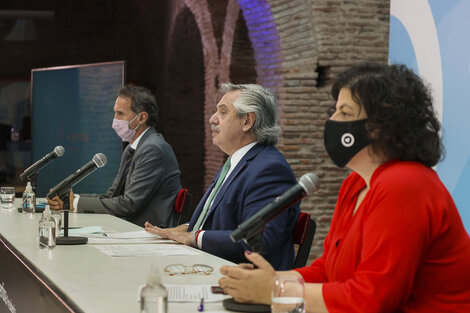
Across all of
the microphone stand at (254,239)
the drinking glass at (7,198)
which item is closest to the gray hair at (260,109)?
the microphone stand at (254,239)

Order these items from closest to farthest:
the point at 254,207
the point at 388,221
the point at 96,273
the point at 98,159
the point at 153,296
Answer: the point at 153,296 < the point at 388,221 < the point at 96,273 < the point at 254,207 < the point at 98,159

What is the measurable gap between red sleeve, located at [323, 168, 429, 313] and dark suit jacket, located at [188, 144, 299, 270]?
3.67ft

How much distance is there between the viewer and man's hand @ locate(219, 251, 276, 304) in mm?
1789

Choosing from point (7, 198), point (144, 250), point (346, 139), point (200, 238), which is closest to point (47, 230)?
point (144, 250)

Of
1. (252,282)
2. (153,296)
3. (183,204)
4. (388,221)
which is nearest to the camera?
(153,296)

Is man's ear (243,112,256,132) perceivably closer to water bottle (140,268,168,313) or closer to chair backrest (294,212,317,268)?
chair backrest (294,212,317,268)

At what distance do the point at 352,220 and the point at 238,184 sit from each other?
1.13 m

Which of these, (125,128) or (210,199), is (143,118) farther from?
(210,199)

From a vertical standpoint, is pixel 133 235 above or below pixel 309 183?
below

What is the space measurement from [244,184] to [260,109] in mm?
428

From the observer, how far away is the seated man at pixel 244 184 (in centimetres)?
290

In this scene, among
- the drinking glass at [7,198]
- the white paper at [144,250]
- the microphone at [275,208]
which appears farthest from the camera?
the drinking glass at [7,198]

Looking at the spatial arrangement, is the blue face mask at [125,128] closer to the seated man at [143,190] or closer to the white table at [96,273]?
the seated man at [143,190]

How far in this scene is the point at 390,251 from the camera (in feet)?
5.40
